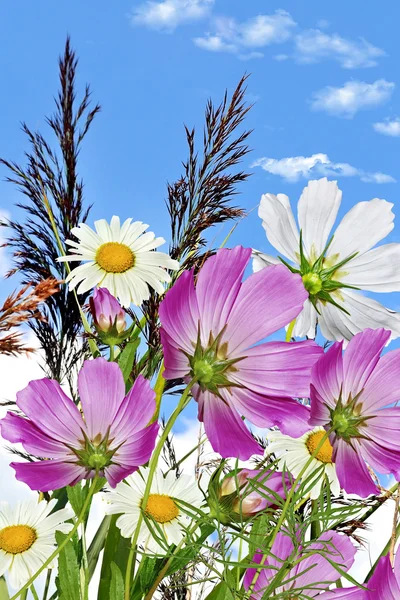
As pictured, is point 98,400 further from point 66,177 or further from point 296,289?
point 66,177

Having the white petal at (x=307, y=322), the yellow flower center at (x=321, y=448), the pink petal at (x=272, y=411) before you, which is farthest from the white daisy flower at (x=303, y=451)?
the pink petal at (x=272, y=411)

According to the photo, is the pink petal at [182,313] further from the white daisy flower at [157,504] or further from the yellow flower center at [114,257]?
the yellow flower center at [114,257]

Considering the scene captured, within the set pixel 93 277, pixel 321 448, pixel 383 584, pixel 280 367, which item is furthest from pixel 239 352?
pixel 93 277

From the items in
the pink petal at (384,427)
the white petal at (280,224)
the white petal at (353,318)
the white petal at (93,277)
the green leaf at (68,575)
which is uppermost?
the white petal at (93,277)

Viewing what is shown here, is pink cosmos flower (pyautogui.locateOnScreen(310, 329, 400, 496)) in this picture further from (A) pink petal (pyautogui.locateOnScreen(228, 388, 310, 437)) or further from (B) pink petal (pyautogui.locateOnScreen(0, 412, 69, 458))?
(B) pink petal (pyautogui.locateOnScreen(0, 412, 69, 458))

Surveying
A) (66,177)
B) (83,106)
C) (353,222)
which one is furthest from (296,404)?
(83,106)

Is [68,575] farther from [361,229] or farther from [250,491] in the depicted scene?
[361,229]
